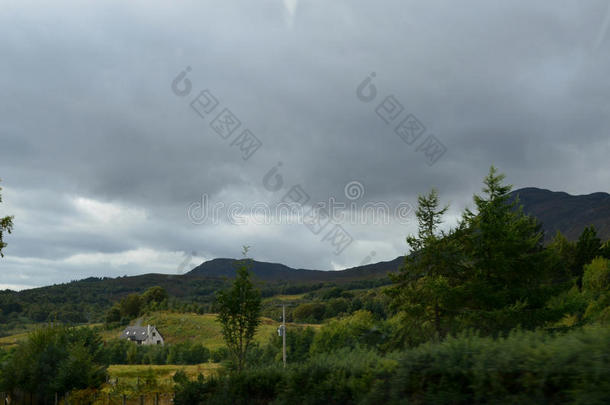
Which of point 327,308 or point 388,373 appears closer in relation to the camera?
point 388,373

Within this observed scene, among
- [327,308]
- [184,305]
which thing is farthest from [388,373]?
[184,305]

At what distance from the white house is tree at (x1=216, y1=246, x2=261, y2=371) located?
90.5 meters

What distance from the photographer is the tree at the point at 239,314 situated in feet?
76.7

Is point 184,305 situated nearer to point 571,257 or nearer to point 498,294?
point 571,257

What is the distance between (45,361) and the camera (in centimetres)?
2330

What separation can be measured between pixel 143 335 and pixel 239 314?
9598 centimetres

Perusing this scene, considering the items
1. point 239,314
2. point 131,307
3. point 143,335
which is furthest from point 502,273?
point 131,307

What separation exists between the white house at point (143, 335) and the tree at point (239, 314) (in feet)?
297

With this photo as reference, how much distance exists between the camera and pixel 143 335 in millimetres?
110875

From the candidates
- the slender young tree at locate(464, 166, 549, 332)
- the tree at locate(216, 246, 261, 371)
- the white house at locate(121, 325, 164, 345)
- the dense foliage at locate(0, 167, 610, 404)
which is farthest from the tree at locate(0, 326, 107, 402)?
the white house at locate(121, 325, 164, 345)

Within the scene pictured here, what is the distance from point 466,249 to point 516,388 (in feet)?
89.9

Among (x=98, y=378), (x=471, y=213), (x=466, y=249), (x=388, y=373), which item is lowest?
(x=98, y=378)

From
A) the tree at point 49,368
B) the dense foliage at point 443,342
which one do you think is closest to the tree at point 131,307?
the dense foliage at point 443,342

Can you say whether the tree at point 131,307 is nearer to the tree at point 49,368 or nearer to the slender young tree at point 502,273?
the tree at point 49,368
